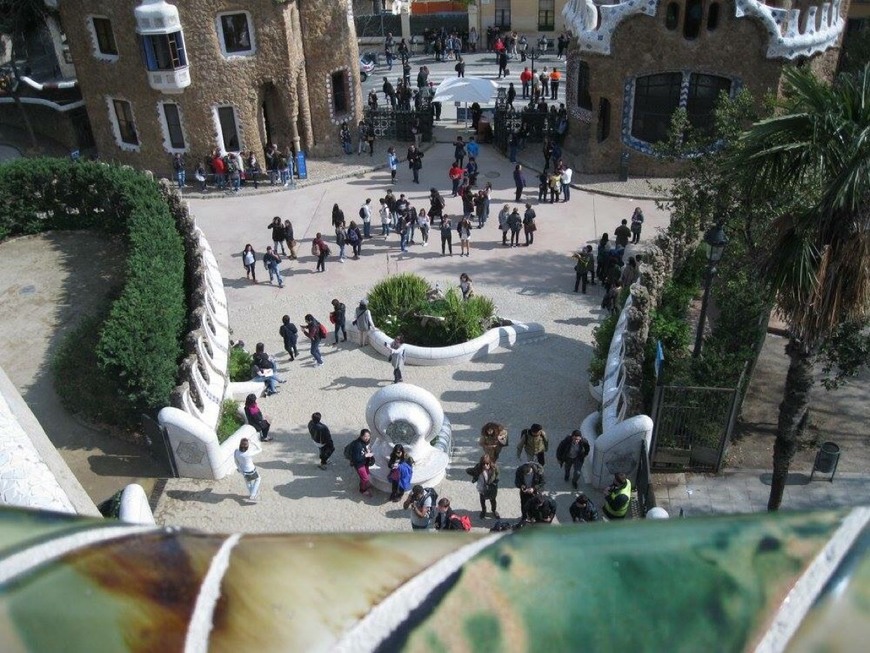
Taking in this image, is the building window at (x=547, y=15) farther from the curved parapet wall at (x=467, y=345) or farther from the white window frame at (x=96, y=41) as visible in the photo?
the curved parapet wall at (x=467, y=345)

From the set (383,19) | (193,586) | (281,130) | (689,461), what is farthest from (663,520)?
(383,19)

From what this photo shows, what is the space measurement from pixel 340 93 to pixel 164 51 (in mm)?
6671

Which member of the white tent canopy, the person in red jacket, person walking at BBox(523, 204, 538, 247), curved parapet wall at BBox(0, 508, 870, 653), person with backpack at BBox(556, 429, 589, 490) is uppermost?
curved parapet wall at BBox(0, 508, 870, 653)

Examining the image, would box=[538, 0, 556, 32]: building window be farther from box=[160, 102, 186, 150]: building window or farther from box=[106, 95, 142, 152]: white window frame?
box=[106, 95, 142, 152]: white window frame

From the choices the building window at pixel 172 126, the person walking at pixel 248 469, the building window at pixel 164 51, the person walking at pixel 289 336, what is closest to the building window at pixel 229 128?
the building window at pixel 172 126

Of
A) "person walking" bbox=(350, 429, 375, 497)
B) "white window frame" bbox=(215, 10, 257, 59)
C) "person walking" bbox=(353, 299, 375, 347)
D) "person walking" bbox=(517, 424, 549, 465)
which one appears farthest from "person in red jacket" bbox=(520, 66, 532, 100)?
"person walking" bbox=(350, 429, 375, 497)

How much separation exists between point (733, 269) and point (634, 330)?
2445 mm

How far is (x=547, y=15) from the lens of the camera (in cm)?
4284

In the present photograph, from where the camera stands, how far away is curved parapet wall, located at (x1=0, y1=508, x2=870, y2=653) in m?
2.00

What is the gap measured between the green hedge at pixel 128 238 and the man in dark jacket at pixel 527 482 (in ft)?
21.0

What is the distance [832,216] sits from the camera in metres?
9.46

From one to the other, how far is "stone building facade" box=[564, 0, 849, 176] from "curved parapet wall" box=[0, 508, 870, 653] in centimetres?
2445

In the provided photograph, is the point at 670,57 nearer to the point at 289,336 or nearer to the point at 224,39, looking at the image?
the point at 224,39

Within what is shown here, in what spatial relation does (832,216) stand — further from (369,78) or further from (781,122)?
(369,78)
